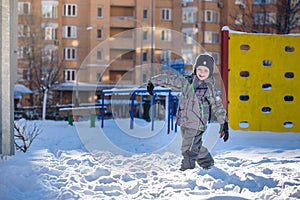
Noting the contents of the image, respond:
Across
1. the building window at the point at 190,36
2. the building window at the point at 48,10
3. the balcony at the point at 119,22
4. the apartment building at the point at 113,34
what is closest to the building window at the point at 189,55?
the apartment building at the point at 113,34

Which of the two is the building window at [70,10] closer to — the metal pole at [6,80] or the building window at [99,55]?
the building window at [99,55]

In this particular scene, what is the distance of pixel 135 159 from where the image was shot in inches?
302

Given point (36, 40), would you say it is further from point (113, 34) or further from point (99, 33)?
point (113, 34)

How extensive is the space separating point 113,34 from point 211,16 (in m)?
9.50

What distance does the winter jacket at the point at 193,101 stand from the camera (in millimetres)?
5898

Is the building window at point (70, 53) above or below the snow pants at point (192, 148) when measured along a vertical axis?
above

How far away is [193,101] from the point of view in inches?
232

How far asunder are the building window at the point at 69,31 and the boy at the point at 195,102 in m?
37.9

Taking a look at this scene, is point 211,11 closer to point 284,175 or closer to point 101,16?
point 101,16

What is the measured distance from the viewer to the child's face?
5891 mm

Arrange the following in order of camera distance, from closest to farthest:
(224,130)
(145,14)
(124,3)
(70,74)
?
(224,130), (145,14), (124,3), (70,74)

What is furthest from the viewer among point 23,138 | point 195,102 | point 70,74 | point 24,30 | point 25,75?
point 70,74

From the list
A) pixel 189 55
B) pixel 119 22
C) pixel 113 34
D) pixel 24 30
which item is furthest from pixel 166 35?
pixel 24 30

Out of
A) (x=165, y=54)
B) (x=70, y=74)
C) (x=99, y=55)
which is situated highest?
(x=165, y=54)
